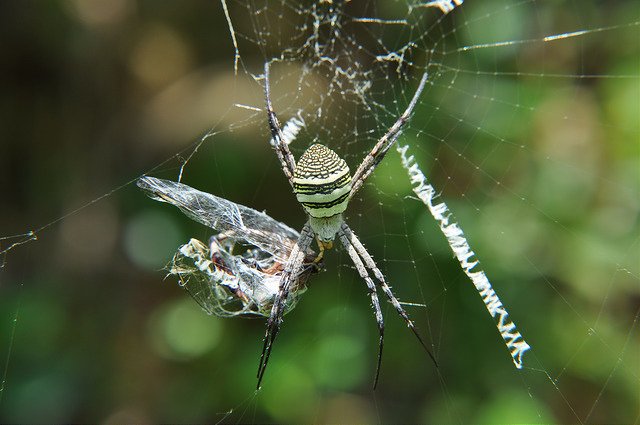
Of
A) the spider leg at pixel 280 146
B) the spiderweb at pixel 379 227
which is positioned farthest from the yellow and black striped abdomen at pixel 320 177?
the spiderweb at pixel 379 227

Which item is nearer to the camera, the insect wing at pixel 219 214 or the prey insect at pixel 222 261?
the insect wing at pixel 219 214

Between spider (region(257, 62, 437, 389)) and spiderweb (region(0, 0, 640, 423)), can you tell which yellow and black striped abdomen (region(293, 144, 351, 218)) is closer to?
spider (region(257, 62, 437, 389))

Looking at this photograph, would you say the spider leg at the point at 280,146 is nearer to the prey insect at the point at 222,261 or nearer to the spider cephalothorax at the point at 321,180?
the spider cephalothorax at the point at 321,180

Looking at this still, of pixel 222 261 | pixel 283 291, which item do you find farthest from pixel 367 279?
pixel 222 261

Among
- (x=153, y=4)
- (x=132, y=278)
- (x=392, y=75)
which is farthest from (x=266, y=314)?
(x=153, y=4)

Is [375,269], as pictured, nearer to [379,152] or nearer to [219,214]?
[379,152]

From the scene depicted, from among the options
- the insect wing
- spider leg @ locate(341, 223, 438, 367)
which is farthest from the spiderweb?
the insect wing

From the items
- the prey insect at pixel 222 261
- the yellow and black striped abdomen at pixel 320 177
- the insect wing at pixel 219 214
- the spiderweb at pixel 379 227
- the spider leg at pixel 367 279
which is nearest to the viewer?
the insect wing at pixel 219 214
